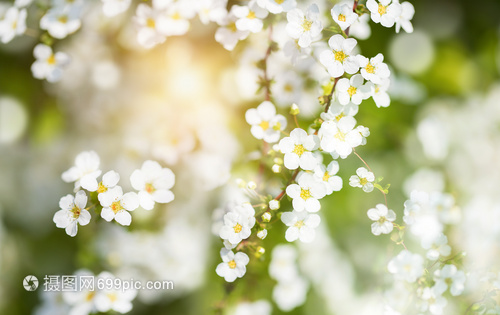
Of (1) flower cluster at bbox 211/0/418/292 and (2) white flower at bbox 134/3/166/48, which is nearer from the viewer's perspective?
(1) flower cluster at bbox 211/0/418/292

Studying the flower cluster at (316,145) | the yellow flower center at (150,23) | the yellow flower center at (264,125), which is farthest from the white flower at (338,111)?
the yellow flower center at (150,23)

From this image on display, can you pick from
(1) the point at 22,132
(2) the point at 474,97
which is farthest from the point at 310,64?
(1) the point at 22,132

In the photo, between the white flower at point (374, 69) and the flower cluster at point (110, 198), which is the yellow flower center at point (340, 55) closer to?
the white flower at point (374, 69)

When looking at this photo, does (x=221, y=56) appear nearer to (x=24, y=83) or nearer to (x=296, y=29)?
(x=296, y=29)

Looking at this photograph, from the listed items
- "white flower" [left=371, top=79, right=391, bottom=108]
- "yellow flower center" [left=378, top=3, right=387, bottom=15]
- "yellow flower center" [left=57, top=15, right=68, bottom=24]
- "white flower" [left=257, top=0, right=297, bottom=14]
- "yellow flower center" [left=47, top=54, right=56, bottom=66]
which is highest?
"yellow flower center" [left=378, top=3, right=387, bottom=15]

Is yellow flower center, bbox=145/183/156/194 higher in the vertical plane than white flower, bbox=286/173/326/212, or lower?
lower

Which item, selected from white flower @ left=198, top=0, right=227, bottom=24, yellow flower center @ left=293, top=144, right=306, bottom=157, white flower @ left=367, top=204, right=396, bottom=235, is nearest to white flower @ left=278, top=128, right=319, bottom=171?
yellow flower center @ left=293, top=144, right=306, bottom=157

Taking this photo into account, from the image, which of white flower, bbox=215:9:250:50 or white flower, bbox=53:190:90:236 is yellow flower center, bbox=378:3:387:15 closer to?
white flower, bbox=215:9:250:50
